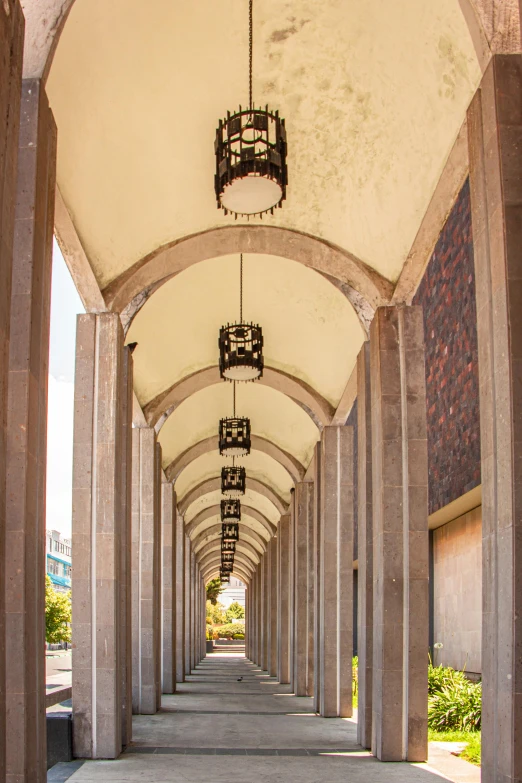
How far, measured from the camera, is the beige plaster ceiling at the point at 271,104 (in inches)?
336

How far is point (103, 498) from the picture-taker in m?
11.3

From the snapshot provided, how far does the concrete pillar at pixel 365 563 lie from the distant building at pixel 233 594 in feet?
313

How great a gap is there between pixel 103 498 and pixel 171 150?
4305 millimetres

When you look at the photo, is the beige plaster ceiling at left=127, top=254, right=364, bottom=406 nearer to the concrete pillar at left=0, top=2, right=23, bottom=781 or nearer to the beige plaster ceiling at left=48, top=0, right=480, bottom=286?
the beige plaster ceiling at left=48, top=0, right=480, bottom=286

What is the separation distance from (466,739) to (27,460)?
329 inches

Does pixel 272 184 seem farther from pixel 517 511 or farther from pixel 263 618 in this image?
pixel 263 618

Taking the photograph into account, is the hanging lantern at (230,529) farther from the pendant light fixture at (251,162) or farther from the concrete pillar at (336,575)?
the pendant light fixture at (251,162)

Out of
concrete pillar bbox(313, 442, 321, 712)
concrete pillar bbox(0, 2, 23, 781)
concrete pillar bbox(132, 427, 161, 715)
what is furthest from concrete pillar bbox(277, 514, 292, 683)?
concrete pillar bbox(0, 2, 23, 781)

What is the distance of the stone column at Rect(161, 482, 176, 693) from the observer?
2153cm

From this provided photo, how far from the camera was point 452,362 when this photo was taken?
53.3 ft

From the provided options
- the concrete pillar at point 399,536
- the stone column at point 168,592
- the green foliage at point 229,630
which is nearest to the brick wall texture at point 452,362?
the concrete pillar at point 399,536

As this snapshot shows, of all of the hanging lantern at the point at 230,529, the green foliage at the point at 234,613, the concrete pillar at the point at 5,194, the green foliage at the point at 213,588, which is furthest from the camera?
the green foliage at the point at 234,613

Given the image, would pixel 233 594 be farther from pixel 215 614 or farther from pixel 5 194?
pixel 5 194

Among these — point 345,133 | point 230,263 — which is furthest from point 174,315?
point 345,133
